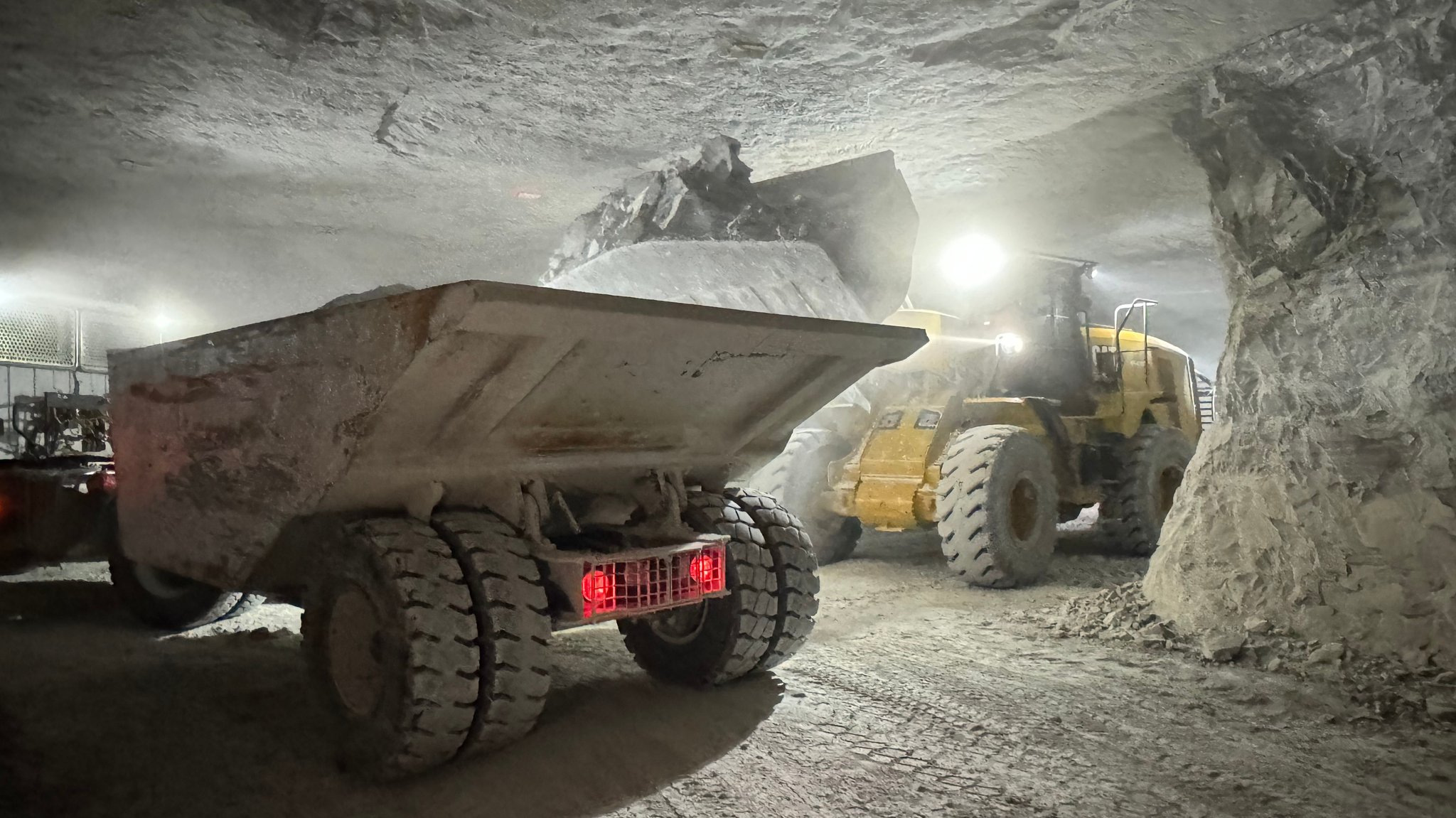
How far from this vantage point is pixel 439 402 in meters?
2.80

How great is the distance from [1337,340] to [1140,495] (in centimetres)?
341

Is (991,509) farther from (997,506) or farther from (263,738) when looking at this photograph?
(263,738)

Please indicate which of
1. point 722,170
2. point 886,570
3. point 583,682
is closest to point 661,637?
point 583,682

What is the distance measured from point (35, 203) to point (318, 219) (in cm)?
180

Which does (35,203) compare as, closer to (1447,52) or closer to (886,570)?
(886,570)

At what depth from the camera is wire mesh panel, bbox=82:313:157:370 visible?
39.5 ft

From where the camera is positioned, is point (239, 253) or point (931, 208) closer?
point (931, 208)

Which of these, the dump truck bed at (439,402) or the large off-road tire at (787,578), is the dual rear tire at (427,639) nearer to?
the dump truck bed at (439,402)

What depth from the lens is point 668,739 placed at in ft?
11.0

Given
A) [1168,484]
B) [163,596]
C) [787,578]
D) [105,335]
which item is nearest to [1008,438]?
[1168,484]

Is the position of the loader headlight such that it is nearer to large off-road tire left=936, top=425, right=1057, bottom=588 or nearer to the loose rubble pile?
large off-road tire left=936, top=425, right=1057, bottom=588

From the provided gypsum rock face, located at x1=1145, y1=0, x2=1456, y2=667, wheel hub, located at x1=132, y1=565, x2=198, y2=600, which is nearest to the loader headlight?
gypsum rock face, located at x1=1145, y1=0, x2=1456, y2=667

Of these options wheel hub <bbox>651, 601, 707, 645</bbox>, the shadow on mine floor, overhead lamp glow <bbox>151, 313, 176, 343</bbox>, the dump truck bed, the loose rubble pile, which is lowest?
the loose rubble pile

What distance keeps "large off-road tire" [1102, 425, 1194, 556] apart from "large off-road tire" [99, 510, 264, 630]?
22.1 ft
